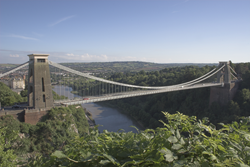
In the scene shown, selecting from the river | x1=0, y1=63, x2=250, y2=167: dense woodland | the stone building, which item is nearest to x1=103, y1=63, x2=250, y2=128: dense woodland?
x1=0, y1=63, x2=250, y2=167: dense woodland

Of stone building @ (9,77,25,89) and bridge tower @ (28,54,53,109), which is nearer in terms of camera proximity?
bridge tower @ (28,54,53,109)

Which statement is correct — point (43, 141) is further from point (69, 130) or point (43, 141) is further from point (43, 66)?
point (43, 66)

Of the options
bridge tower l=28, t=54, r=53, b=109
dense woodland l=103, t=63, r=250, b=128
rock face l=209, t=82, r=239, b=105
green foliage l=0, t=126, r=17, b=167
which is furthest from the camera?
rock face l=209, t=82, r=239, b=105

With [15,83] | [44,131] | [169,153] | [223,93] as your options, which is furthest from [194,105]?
[15,83]

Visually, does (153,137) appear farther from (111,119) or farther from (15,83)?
(15,83)

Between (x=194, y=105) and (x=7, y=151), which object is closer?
(x=7, y=151)

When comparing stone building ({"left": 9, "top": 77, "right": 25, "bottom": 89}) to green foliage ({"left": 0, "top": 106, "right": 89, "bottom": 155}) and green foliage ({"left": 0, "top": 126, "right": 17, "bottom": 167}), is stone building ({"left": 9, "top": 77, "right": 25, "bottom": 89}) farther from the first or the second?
green foliage ({"left": 0, "top": 126, "right": 17, "bottom": 167})

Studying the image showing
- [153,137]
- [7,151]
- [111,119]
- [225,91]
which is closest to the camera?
[153,137]

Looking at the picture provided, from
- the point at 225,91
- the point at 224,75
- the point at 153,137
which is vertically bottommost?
the point at 225,91
